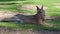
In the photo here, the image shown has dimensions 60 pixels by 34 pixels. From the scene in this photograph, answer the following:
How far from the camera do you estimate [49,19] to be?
429 inches

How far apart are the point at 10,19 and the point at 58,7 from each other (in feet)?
12.2

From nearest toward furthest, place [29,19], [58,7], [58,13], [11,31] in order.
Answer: [11,31] < [29,19] < [58,13] < [58,7]

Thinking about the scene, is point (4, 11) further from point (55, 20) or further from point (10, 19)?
point (55, 20)

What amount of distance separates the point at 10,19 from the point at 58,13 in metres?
2.55

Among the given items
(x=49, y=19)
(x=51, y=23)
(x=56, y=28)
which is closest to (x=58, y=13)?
(x=49, y=19)

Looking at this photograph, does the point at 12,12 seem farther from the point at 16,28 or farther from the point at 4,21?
the point at 16,28

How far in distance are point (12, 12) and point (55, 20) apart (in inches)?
94.9

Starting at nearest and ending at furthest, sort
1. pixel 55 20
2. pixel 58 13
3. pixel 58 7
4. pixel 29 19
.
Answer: pixel 29 19 < pixel 55 20 < pixel 58 13 < pixel 58 7

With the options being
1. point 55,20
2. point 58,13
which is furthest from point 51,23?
point 58,13

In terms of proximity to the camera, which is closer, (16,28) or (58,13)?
(16,28)

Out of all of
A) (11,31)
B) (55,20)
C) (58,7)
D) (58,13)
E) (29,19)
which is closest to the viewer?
(11,31)

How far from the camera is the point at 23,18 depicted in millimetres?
10094

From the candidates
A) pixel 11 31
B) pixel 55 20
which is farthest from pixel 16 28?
pixel 55 20

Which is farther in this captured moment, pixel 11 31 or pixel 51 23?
pixel 51 23
